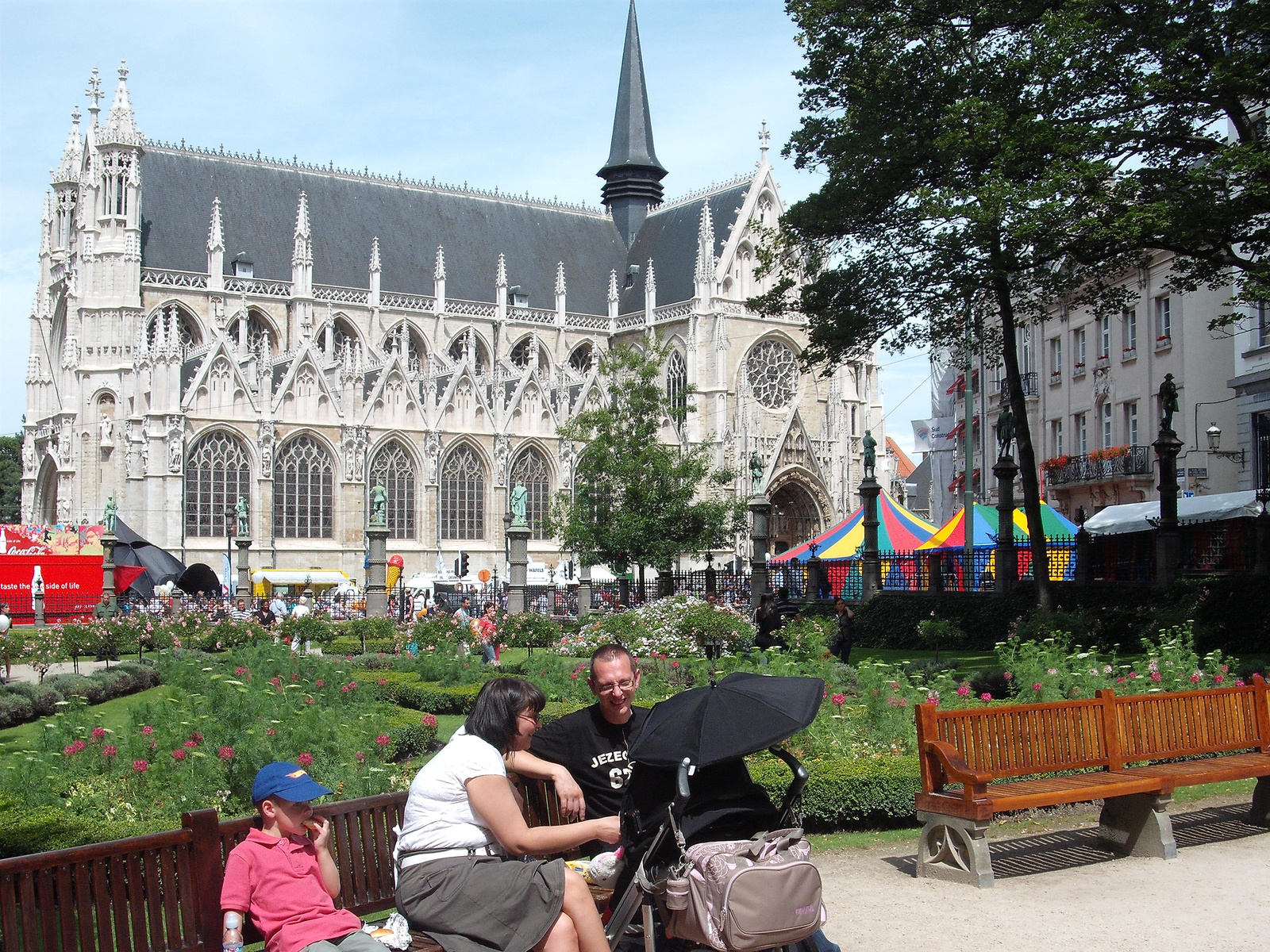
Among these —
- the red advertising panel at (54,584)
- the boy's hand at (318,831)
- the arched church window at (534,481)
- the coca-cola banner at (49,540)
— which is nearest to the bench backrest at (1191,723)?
the boy's hand at (318,831)

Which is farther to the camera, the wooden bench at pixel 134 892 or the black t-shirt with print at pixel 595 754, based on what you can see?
the black t-shirt with print at pixel 595 754

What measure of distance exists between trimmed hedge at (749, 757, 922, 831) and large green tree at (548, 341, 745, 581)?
1028 inches

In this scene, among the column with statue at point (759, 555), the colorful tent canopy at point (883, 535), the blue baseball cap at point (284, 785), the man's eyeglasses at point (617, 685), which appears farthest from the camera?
the colorful tent canopy at point (883, 535)

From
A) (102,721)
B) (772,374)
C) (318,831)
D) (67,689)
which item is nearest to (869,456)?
(67,689)

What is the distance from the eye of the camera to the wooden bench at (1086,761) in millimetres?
7000

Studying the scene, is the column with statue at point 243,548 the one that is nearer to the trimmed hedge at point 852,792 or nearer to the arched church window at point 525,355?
the arched church window at point 525,355

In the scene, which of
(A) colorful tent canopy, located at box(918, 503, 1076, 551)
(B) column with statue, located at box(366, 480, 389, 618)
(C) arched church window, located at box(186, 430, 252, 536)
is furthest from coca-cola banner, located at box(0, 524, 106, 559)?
(A) colorful tent canopy, located at box(918, 503, 1076, 551)

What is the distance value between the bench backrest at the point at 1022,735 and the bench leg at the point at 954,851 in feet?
0.82

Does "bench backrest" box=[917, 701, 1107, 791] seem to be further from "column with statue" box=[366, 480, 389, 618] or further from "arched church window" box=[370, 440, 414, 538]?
"arched church window" box=[370, 440, 414, 538]

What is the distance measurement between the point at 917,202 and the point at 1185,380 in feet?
48.1

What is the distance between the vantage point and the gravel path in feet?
19.6

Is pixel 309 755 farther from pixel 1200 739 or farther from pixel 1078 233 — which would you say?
pixel 1078 233

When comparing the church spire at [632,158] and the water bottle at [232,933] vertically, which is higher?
the church spire at [632,158]

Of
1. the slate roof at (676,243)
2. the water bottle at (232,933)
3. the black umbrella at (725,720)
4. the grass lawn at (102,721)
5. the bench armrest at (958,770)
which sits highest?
the slate roof at (676,243)
